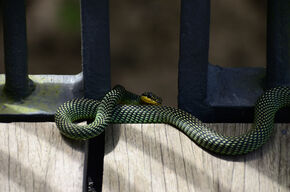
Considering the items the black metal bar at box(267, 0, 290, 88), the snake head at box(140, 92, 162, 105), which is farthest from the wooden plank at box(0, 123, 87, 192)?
the black metal bar at box(267, 0, 290, 88)

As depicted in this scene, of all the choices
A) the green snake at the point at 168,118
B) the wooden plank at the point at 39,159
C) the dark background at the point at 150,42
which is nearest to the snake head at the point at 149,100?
the green snake at the point at 168,118

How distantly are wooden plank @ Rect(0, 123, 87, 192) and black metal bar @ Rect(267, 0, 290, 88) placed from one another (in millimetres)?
1731

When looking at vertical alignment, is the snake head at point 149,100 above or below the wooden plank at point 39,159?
above

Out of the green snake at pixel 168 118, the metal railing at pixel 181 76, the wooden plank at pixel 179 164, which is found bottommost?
the wooden plank at pixel 179 164

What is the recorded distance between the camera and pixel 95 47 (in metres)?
5.46

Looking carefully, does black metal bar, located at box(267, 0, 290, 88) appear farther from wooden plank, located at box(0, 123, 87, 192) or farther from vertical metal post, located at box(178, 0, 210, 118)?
wooden plank, located at box(0, 123, 87, 192)

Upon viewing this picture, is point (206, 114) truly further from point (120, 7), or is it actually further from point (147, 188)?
point (120, 7)

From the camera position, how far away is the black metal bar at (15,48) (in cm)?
540

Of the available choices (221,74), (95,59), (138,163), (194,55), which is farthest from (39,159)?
(221,74)

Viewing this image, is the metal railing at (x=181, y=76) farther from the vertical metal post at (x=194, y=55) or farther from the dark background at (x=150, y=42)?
the dark background at (x=150, y=42)

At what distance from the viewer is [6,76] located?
18.5ft

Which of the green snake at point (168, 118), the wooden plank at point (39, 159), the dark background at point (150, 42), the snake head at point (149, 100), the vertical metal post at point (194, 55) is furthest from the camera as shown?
the dark background at point (150, 42)

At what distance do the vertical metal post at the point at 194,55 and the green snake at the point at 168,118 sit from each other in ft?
0.63

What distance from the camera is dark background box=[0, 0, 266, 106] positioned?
8461mm
